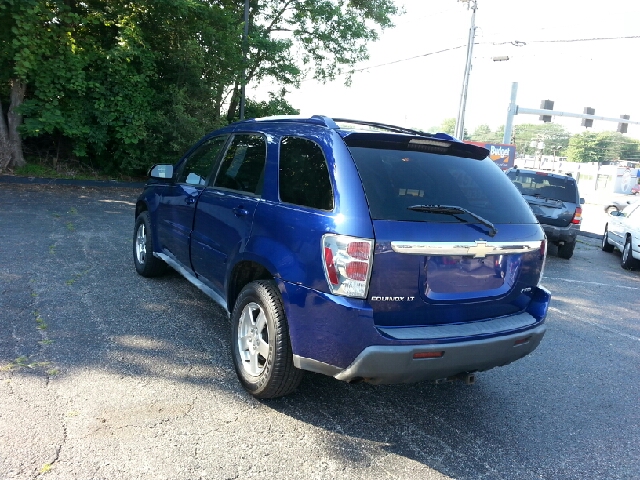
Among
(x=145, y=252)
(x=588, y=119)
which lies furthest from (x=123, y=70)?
(x=588, y=119)

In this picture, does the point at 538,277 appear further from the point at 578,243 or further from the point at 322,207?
the point at 578,243

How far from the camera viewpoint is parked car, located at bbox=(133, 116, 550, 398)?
2.77 m

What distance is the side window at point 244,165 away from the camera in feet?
12.2

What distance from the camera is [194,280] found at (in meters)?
4.54

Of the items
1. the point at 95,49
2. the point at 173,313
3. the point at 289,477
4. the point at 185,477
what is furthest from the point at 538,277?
the point at 95,49

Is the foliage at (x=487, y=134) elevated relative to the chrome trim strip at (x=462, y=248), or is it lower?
elevated

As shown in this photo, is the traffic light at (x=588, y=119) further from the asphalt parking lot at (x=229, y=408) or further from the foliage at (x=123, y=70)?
the asphalt parking lot at (x=229, y=408)

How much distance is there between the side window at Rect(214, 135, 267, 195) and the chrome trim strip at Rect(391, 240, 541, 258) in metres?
1.24

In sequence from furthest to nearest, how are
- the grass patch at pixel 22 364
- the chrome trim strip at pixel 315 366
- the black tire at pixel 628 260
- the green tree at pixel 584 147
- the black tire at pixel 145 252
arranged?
the green tree at pixel 584 147
the black tire at pixel 628 260
the black tire at pixel 145 252
the grass patch at pixel 22 364
the chrome trim strip at pixel 315 366

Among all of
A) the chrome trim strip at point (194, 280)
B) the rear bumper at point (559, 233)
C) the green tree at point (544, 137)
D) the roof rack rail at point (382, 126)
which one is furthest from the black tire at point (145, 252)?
the green tree at point (544, 137)

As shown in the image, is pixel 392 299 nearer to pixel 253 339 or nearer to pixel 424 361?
pixel 424 361

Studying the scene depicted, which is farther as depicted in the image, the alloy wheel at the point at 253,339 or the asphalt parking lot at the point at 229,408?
the alloy wheel at the point at 253,339

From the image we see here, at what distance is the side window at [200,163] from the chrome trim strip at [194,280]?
31.6 inches

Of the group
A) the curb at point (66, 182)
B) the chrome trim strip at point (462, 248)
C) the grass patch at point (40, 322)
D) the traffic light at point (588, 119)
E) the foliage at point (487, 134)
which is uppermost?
the foliage at point (487, 134)
